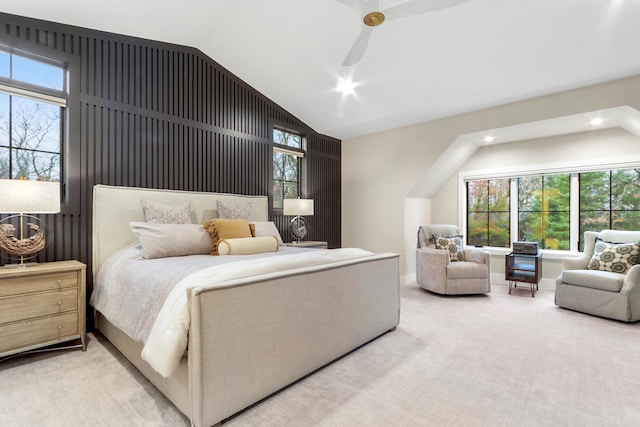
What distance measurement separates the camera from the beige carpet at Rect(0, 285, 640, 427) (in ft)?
5.55

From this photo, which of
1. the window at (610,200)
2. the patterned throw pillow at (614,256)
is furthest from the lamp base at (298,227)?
the window at (610,200)

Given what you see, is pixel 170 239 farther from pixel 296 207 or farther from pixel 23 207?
pixel 296 207

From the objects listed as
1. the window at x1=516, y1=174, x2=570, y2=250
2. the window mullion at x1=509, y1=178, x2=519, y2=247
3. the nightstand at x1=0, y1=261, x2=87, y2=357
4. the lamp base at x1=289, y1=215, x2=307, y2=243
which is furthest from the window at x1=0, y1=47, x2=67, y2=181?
the window at x1=516, y1=174, x2=570, y2=250

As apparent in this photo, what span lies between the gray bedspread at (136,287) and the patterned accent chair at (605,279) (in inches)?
154

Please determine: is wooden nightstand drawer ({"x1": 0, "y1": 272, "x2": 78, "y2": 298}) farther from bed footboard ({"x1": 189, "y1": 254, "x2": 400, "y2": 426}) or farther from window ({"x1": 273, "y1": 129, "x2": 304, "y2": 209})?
window ({"x1": 273, "y1": 129, "x2": 304, "y2": 209})

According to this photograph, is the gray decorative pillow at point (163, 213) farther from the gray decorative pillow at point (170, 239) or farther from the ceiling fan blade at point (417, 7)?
the ceiling fan blade at point (417, 7)

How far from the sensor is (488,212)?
214 inches

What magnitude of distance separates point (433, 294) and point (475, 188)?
7.57 ft

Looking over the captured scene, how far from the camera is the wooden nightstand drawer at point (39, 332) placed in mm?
2217

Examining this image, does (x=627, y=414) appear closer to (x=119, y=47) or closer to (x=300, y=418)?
(x=300, y=418)

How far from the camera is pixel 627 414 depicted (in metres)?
1.72

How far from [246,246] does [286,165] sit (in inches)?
95.4

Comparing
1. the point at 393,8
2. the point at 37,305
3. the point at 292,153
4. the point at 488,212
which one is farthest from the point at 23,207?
the point at 488,212

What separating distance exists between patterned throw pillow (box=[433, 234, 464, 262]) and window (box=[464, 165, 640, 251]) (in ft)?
3.73
